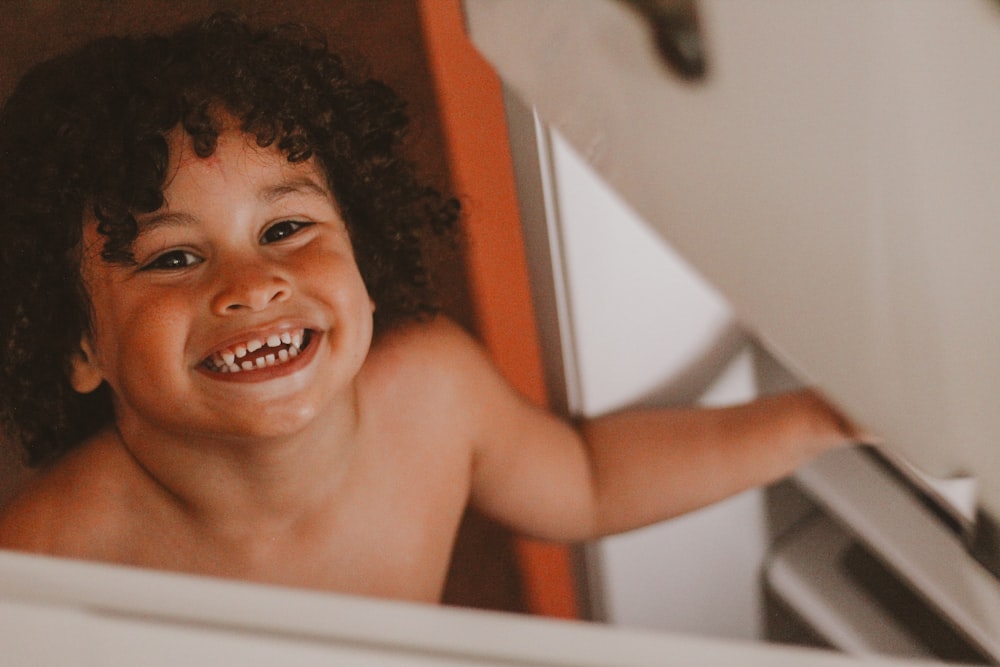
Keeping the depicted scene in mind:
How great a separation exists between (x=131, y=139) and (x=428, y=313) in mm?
179

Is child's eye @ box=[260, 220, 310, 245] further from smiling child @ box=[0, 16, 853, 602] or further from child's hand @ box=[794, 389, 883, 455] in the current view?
child's hand @ box=[794, 389, 883, 455]

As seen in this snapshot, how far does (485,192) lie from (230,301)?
133 millimetres

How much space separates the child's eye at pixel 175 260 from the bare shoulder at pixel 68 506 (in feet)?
0.39

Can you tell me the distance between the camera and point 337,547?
48 cm

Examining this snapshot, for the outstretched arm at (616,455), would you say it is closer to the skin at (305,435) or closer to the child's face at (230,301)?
the skin at (305,435)

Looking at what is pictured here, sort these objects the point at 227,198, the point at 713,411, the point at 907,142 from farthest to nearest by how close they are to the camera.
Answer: the point at 713,411 < the point at 227,198 < the point at 907,142

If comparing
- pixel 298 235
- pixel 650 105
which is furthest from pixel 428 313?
pixel 650 105

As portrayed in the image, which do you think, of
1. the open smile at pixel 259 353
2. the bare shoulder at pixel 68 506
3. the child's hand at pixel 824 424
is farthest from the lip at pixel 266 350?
the child's hand at pixel 824 424

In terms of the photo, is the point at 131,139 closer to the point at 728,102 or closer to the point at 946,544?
the point at 728,102

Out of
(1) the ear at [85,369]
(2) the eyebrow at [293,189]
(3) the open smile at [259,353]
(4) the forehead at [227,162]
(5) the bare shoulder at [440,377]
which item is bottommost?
(5) the bare shoulder at [440,377]

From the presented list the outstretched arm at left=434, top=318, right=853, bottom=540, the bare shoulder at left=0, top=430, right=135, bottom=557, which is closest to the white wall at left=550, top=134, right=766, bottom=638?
the outstretched arm at left=434, top=318, right=853, bottom=540

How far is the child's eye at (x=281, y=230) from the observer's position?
15.8 inches

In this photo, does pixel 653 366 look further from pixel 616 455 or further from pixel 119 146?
pixel 119 146

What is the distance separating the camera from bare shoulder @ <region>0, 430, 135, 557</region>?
444 mm
